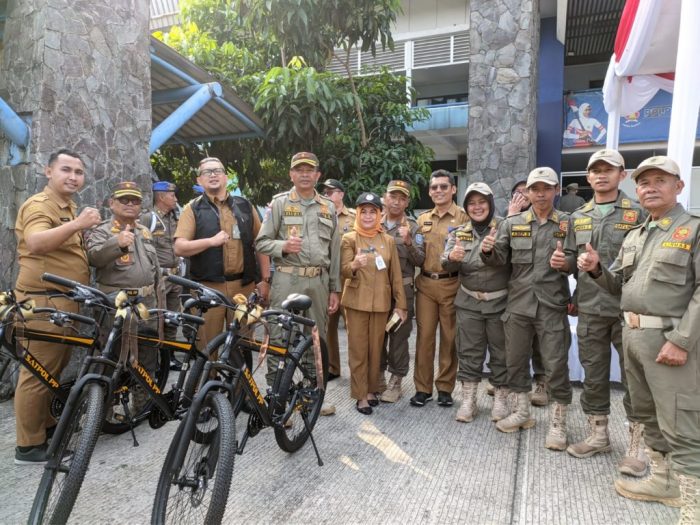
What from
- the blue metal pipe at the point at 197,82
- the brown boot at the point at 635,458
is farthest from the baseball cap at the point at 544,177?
the blue metal pipe at the point at 197,82

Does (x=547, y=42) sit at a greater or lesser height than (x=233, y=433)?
greater

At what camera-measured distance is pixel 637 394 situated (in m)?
2.57

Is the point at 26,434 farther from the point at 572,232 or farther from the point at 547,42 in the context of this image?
the point at 547,42

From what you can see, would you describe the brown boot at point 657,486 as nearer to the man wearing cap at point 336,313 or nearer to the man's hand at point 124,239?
the man wearing cap at point 336,313

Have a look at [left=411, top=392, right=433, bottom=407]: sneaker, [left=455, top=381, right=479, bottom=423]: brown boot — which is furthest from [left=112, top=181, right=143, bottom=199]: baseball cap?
[left=455, top=381, right=479, bottom=423]: brown boot

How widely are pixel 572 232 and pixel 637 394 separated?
3.66 feet

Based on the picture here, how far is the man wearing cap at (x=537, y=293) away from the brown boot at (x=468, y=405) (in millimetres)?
246

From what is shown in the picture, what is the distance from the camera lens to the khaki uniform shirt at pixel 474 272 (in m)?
3.56

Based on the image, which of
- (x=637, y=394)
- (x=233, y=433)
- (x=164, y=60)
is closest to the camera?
(x=233, y=433)

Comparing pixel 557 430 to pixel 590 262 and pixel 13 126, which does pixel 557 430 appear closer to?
pixel 590 262

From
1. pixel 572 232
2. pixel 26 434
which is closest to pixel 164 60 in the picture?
pixel 26 434

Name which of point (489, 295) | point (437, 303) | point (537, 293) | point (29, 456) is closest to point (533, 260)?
point (537, 293)

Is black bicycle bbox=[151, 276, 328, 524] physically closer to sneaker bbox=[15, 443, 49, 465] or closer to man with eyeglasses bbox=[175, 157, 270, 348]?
man with eyeglasses bbox=[175, 157, 270, 348]

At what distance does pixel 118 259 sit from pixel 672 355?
3.26m
